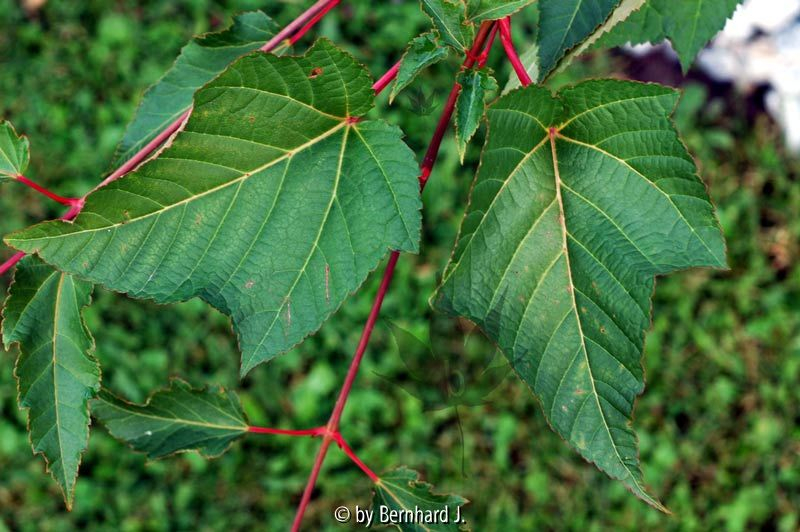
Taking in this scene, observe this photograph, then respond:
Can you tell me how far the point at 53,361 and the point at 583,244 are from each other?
516mm

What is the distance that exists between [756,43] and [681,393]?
1104 mm

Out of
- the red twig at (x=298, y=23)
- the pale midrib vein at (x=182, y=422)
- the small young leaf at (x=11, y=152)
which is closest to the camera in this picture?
the small young leaf at (x=11, y=152)

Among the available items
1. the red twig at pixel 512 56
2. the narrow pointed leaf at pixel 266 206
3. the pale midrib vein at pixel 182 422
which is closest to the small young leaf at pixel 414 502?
the pale midrib vein at pixel 182 422

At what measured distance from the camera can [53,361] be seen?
2.64ft

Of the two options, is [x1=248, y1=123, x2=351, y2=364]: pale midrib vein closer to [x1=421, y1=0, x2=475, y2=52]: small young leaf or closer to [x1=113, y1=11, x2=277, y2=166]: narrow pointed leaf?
[x1=421, y1=0, x2=475, y2=52]: small young leaf

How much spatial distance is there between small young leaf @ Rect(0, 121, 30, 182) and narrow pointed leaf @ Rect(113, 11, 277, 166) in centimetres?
18

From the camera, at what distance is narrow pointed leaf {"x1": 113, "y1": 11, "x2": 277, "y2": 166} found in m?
0.96

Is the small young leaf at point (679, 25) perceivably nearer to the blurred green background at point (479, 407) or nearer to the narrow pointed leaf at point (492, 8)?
the narrow pointed leaf at point (492, 8)

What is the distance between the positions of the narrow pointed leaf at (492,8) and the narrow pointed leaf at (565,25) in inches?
2.4

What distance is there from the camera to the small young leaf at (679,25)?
3.01 ft

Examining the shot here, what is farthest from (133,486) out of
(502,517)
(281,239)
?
(281,239)

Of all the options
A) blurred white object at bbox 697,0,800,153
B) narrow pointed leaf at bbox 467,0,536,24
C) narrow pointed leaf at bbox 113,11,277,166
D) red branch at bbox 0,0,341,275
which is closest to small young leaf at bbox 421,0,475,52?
narrow pointed leaf at bbox 467,0,536,24

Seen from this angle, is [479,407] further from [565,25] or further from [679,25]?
[565,25]

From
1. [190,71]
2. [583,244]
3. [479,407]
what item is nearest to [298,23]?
[190,71]
